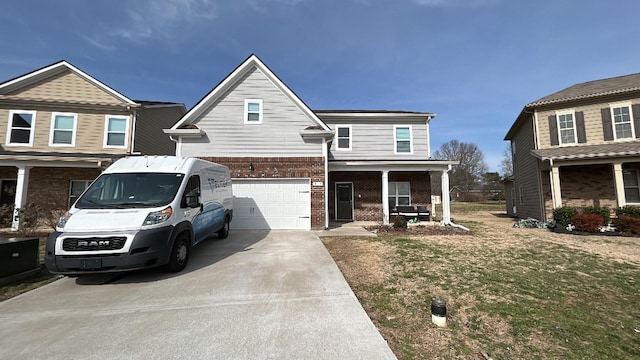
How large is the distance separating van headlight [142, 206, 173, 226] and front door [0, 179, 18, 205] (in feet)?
44.6

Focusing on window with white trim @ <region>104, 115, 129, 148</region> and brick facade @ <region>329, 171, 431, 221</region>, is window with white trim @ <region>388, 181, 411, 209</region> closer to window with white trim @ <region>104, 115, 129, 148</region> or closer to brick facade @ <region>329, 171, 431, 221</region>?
brick facade @ <region>329, 171, 431, 221</region>

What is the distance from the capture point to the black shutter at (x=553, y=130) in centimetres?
1341

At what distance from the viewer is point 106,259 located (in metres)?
4.45

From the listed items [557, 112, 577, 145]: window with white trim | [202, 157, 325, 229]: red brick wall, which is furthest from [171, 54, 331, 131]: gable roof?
[557, 112, 577, 145]: window with white trim

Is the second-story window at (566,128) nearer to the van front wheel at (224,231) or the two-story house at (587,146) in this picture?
the two-story house at (587,146)

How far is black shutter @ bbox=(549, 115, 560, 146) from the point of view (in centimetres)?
1341

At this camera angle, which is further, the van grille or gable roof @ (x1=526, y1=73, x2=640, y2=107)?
gable roof @ (x1=526, y1=73, x2=640, y2=107)


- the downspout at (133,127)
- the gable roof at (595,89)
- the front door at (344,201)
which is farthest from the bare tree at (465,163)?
the downspout at (133,127)

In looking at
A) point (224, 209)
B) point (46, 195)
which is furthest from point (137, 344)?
point (46, 195)

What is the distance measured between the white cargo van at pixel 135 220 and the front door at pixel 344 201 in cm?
825

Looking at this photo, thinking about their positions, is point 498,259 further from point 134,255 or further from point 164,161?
point 164,161

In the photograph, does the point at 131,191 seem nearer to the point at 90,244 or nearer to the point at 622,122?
the point at 90,244

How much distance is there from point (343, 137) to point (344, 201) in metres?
3.63

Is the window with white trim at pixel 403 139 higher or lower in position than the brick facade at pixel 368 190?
higher
